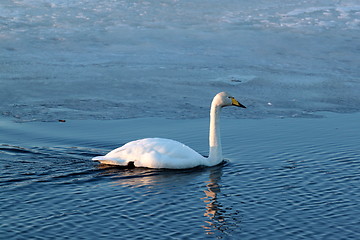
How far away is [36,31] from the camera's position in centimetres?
1552

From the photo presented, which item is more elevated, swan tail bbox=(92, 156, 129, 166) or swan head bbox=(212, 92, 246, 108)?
swan head bbox=(212, 92, 246, 108)

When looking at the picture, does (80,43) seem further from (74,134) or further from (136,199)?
(136,199)

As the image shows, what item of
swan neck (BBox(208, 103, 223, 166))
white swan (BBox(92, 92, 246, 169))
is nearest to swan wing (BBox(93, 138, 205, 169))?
white swan (BBox(92, 92, 246, 169))

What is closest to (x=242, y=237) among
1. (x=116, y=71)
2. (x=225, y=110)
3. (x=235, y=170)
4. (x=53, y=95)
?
(x=235, y=170)

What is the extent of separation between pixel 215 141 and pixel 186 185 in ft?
4.12

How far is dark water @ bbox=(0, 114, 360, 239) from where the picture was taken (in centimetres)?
603

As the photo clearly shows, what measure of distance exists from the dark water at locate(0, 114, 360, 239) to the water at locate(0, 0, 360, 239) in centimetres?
2

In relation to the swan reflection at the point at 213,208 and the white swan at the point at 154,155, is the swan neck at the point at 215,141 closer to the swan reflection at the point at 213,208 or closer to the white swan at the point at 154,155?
the white swan at the point at 154,155

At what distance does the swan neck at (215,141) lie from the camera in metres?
8.39

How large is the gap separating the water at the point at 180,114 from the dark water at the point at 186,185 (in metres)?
0.02

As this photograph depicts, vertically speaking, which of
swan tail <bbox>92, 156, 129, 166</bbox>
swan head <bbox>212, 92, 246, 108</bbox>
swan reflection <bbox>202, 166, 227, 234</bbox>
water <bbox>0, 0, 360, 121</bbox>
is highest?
water <bbox>0, 0, 360, 121</bbox>

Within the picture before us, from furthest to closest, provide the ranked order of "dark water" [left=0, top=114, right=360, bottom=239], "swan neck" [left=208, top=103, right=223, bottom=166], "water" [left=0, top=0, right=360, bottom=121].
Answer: "water" [left=0, top=0, right=360, bottom=121], "swan neck" [left=208, top=103, right=223, bottom=166], "dark water" [left=0, top=114, right=360, bottom=239]

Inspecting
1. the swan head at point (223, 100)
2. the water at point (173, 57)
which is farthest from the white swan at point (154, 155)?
the water at point (173, 57)

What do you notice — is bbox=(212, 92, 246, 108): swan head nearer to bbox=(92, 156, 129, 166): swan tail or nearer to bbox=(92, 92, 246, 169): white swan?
bbox=(92, 92, 246, 169): white swan
